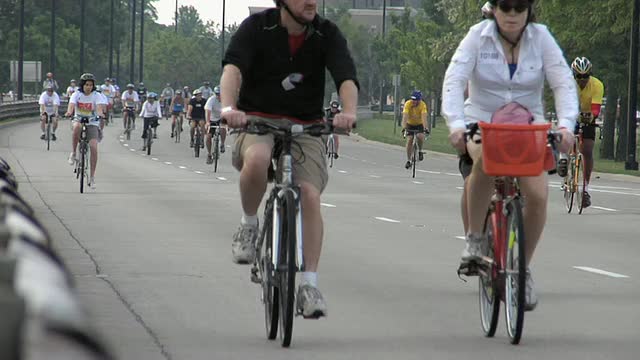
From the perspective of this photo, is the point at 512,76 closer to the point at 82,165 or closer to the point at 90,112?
the point at 82,165

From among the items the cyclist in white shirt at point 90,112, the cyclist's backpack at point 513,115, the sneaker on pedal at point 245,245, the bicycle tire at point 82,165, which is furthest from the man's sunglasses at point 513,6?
the cyclist in white shirt at point 90,112

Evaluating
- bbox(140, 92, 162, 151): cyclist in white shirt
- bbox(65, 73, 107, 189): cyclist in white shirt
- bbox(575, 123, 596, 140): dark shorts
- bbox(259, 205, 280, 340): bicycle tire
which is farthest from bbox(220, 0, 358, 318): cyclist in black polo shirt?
bbox(140, 92, 162, 151): cyclist in white shirt

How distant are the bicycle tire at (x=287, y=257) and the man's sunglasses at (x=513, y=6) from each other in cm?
155

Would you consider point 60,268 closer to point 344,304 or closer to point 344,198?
point 344,304

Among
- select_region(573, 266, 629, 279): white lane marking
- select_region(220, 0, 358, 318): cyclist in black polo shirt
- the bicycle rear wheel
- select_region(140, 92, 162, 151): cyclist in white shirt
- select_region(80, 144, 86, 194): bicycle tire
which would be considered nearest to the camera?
select_region(220, 0, 358, 318): cyclist in black polo shirt

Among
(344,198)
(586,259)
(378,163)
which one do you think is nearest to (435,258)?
(586,259)

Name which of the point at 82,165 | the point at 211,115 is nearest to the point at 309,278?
the point at 82,165

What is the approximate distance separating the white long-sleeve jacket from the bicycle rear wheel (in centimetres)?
1159

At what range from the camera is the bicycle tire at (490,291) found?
24.3 ft

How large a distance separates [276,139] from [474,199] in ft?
4.29

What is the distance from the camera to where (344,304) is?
9.20 metres

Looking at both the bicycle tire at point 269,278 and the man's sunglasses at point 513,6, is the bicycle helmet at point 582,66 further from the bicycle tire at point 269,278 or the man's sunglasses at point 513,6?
the bicycle tire at point 269,278

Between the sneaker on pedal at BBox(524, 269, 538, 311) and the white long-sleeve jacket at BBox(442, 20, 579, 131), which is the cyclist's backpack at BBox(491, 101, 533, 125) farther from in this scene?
the sneaker on pedal at BBox(524, 269, 538, 311)

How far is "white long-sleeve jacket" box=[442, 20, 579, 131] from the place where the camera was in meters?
7.61
